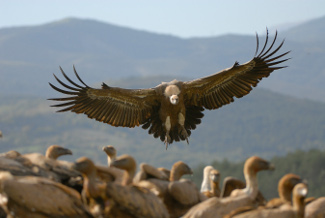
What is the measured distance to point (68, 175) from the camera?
7.70 m

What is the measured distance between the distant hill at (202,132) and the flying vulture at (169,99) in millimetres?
132278

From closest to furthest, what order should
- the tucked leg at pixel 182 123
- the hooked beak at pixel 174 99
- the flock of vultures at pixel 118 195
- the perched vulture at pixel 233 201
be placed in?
the flock of vultures at pixel 118 195, the perched vulture at pixel 233 201, the hooked beak at pixel 174 99, the tucked leg at pixel 182 123

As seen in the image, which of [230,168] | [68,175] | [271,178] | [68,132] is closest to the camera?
[68,175]

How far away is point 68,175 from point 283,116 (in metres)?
178

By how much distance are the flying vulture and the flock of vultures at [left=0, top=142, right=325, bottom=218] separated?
5.11 meters

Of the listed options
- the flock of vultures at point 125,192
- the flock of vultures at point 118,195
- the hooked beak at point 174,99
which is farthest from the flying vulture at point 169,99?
the flock of vultures at point 118,195

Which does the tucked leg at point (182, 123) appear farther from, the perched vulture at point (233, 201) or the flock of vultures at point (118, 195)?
the perched vulture at point (233, 201)

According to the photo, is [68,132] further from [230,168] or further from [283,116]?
[230,168]

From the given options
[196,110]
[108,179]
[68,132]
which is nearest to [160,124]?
[196,110]

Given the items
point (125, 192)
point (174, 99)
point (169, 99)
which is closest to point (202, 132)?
point (169, 99)

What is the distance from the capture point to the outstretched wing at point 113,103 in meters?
13.2

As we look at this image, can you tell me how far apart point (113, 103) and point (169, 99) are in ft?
3.36

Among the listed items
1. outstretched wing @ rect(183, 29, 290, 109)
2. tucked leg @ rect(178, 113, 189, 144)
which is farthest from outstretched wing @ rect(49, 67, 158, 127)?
outstretched wing @ rect(183, 29, 290, 109)

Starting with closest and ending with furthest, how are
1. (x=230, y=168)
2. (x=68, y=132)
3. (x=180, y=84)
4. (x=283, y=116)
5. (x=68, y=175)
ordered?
(x=68, y=175) < (x=180, y=84) < (x=230, y=168) < (x=68, y=132) < (x=283, y=116)
